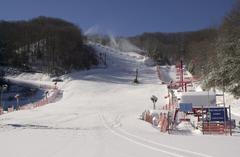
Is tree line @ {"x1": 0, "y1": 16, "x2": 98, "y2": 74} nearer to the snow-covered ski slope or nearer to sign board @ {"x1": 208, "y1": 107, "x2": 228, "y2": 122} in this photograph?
the snow-covered ski slope

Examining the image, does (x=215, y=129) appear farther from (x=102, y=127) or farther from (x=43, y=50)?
(x=43, y=50)

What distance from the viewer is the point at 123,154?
14.3m

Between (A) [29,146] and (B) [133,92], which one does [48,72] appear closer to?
(B) [133,92]

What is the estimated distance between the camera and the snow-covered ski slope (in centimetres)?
1532

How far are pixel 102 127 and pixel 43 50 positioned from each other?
319ft

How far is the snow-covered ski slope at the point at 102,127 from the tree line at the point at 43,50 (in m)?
12.7

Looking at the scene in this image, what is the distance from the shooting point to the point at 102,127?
31875mm

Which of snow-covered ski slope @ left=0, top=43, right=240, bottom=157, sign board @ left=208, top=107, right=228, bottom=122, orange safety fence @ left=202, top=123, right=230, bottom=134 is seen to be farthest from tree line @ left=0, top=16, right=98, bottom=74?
orange safety fence @ left=202, top=123, right=230, bottom=134

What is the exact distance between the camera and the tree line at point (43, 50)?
116 m

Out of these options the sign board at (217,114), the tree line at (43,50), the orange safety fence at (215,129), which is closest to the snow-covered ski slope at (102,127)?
the orange safety fence at (215,129)

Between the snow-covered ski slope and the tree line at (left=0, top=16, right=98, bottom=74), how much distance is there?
12703 millimetres

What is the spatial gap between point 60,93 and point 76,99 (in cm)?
848

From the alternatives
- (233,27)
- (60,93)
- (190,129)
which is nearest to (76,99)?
(60,93)

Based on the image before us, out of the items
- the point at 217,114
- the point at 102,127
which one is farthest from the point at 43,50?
the point at 217,114
